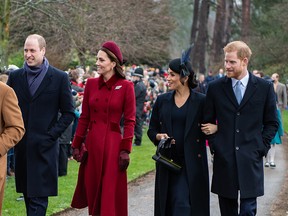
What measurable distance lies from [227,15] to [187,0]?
1717 cm

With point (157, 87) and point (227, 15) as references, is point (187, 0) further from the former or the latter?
point (157, 87)

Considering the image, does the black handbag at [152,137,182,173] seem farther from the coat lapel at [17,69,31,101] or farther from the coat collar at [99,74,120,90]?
the coat lapel at [17,69,31,101]

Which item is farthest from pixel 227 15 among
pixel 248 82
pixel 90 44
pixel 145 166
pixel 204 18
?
pixel 248 82

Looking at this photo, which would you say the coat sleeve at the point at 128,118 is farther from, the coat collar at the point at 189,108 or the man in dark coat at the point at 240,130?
the man in dark coat at the point at 240,130

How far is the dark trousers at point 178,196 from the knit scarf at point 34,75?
5.26 ft

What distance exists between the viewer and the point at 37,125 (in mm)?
7191

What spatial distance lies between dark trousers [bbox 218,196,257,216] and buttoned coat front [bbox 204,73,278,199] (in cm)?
9

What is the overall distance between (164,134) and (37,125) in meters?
1.26

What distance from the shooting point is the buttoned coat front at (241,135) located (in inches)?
276

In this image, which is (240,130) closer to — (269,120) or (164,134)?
(269,120)

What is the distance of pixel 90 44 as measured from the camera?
25875mm

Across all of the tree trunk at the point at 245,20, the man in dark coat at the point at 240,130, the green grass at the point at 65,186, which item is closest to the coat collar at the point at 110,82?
the man in dark coat at the point at 240,130

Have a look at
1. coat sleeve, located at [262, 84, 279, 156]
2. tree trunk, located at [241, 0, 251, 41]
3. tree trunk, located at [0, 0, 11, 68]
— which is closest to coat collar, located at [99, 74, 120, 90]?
coat sleeve, located at [262, 84, 279, 156]

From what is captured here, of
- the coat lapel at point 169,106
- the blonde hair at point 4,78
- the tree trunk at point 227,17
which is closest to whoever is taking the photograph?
the coat lapel at point 169,106
